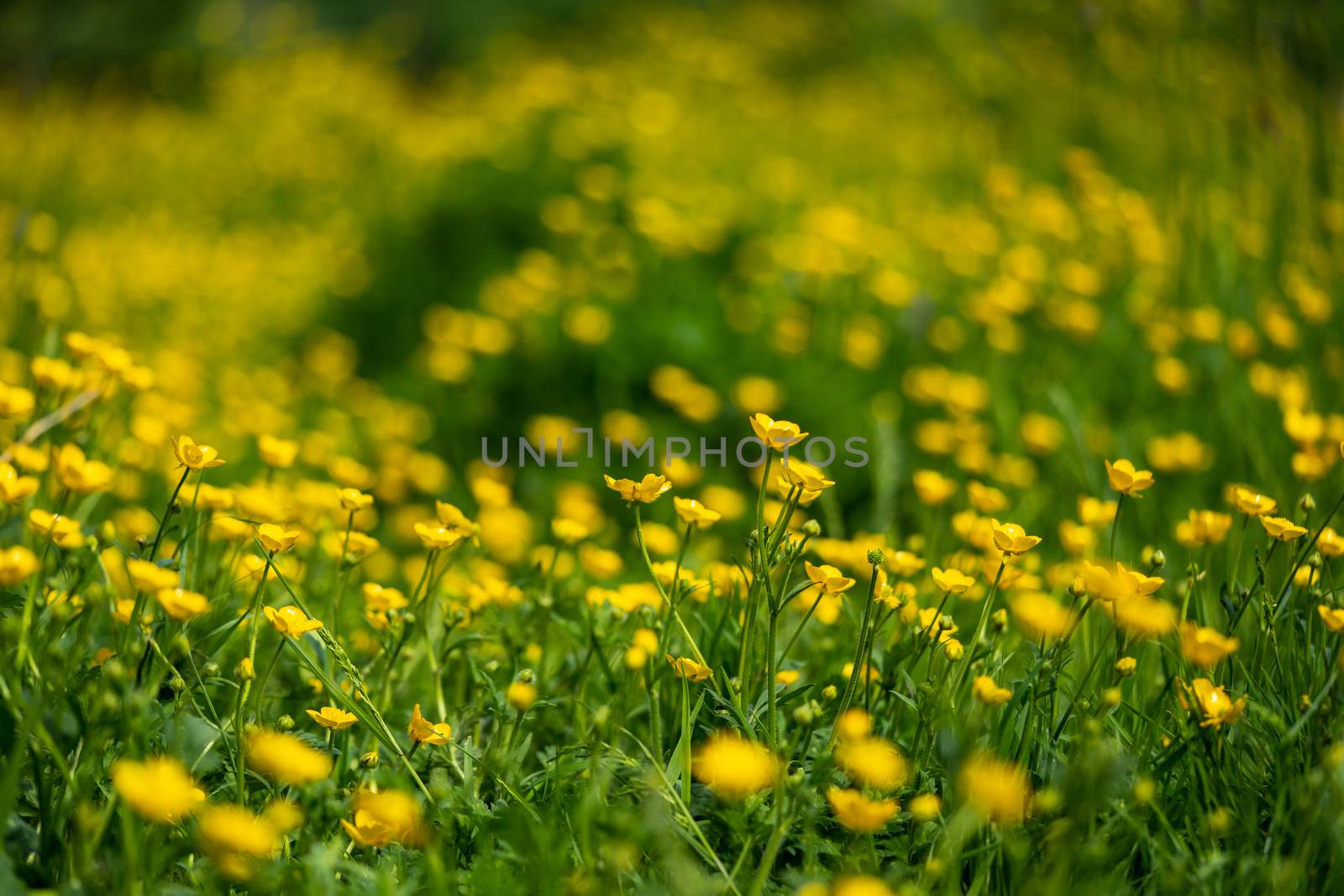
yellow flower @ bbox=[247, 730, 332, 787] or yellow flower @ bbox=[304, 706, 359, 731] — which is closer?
yellow flower @ bbox=[247, 730, 332, 787]

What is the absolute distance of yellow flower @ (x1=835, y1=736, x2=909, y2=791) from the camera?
3.35ft

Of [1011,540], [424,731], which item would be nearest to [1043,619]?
[1011,540]

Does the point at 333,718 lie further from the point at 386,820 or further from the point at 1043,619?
the point at 1043,619

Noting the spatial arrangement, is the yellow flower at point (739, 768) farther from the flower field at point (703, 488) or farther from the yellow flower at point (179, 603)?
the yellow flower at point (179, 603)

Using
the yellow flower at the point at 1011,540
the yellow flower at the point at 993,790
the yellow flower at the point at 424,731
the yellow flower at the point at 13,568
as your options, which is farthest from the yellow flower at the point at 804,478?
the yellow flower at the point at 13,568

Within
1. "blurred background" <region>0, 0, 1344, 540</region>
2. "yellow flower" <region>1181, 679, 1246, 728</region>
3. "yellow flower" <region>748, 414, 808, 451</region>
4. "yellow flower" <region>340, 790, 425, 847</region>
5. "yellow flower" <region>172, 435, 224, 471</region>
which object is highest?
"yellow flower" <region>748, 414, 808, 451</region>

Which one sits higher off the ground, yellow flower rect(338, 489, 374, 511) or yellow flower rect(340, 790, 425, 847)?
yellow flower rect(338, 489, 374, 511)

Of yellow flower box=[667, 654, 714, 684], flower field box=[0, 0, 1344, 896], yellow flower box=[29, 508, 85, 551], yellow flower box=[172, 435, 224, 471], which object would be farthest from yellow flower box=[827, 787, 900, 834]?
yellow flower box=[29, 508, 85, 551]

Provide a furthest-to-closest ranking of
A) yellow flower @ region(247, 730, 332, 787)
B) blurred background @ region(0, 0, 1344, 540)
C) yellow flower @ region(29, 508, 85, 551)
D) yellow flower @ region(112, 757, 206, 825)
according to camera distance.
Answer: blurred background @ region(0, 0, 1344, 540)
yellow flower @ region(29, 508, 85, 551)
yellow flower @ region(247, 730, 332, 787)
yellow flower @ region(112, 757, 206, 825)

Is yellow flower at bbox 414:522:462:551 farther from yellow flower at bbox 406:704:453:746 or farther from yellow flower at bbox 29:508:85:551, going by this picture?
yellow flower at bbox 29:508:85:551

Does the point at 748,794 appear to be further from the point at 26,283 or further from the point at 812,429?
the point at 26,283

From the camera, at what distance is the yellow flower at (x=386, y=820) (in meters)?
1.01

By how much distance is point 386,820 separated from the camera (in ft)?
3.51

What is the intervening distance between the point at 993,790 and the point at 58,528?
43.1 inches
